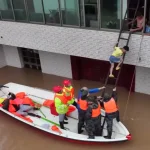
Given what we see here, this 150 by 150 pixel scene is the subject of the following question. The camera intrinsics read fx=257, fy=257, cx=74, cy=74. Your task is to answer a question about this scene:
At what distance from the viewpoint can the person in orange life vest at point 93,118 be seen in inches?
290

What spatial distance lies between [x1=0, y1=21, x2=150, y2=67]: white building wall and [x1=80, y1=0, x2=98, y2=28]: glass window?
26 centimetres

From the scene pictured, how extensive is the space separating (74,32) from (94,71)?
9.00ft

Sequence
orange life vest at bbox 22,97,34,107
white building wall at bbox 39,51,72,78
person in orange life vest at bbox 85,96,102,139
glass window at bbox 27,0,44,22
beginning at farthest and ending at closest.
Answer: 1. white building wall at bbox 39,51,72,78
2. glass window at bbox 27,0,44,22
3. orange life vest at bbox 22,97,34,107
4. person in orange life vest at bbox 85,96,102,139

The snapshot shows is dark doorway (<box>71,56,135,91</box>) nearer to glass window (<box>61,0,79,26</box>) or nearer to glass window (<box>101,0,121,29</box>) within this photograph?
glass window (<box>61,0,79,26</box>)

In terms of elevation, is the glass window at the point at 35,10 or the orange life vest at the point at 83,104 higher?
the glass window at the point at 35,10

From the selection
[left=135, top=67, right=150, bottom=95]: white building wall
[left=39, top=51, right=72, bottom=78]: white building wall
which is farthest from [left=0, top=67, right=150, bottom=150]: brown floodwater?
[left=39, top=51, right=72, bottom=78]: white building wall

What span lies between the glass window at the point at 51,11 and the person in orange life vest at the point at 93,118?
3709mm

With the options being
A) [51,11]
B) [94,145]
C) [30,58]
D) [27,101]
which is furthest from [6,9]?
[94,145]

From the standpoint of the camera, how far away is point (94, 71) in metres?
11.6

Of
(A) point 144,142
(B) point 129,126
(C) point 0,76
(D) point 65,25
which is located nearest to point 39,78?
(C) point 0,76

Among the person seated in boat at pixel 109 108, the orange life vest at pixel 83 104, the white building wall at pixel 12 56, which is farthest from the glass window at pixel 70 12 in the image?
the white building wall at pixel 12 56

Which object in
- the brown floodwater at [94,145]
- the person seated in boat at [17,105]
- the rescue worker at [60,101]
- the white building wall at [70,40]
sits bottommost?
the brown floodwater at [94,145]

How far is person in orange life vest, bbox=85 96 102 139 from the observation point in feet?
24.2

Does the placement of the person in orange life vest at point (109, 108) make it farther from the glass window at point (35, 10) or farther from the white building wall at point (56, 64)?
the white building wall at point (56, 64)
